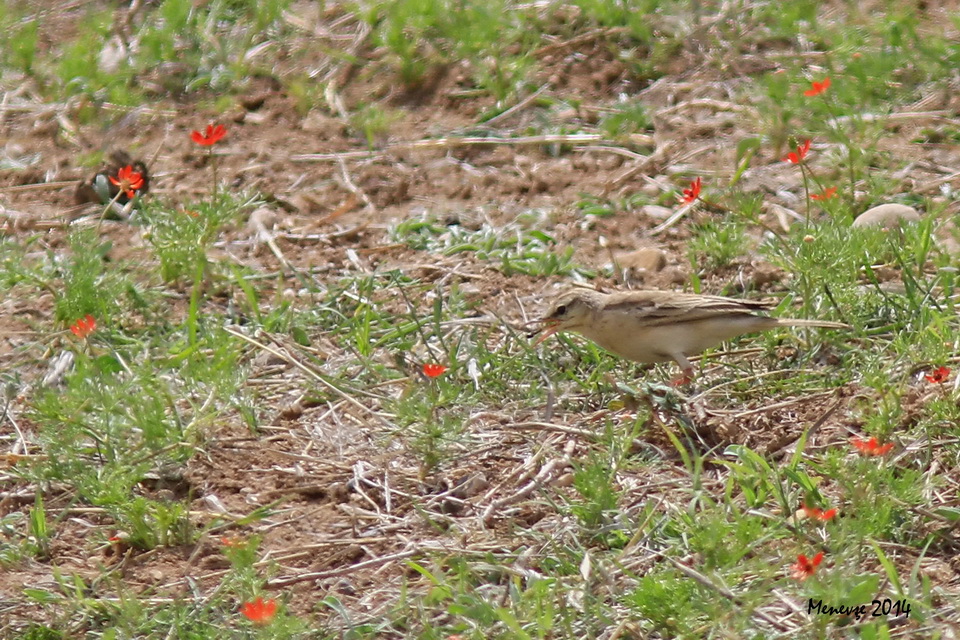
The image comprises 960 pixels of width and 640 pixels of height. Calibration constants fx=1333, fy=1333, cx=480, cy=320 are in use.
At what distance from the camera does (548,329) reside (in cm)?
599

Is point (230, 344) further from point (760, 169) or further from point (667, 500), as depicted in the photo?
point (760, 169)

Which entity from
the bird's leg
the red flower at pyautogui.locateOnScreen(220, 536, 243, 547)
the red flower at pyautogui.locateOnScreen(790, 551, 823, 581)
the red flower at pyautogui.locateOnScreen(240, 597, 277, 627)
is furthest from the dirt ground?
the red flower at pyautogui.locateOnScreen(790, 551, 823, 581)

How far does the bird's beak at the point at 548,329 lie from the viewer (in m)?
5.93

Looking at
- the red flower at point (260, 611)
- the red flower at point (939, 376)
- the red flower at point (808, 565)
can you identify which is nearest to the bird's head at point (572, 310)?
the red flower at point (939, 376)

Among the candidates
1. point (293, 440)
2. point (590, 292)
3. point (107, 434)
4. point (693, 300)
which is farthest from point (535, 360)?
point (107, 434)

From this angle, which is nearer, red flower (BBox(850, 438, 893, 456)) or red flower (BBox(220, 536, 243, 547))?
red flower (BBox(850, 438, 893, 456))

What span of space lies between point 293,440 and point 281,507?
0.49 metres

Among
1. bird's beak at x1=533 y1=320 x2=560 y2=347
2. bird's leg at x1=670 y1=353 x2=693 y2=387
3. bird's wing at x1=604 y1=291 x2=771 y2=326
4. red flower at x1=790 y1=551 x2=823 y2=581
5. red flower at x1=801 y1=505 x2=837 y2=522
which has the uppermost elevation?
red flower at x1=790 y1=551 x2=823 y2=581

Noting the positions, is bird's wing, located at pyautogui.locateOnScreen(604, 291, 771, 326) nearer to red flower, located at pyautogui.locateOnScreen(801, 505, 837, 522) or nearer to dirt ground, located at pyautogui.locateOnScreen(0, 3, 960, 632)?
dirt ground, located at pyautogui.locateOnScreen(0, 3, 960, 632)

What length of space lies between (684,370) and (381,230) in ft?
7.67

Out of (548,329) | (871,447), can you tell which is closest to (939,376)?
(871,447)

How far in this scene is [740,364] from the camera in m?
6.01

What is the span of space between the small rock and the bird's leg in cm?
133

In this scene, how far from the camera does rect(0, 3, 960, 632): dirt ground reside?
495cm
